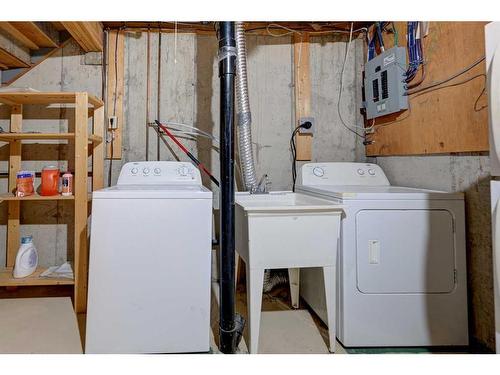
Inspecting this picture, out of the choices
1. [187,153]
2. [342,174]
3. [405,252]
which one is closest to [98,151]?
[187,153]

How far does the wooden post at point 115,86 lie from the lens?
2.20 m

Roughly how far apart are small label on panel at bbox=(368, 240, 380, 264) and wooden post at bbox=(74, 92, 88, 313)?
5.63 ft

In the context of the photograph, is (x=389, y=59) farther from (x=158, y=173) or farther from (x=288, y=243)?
(x=158, y=173)

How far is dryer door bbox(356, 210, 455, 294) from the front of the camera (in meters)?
1.42

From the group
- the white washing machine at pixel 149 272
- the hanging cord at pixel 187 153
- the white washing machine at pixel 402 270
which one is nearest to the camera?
the white washing machine at pixel 149 272

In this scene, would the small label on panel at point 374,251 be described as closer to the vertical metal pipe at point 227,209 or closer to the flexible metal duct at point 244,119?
the vertical metal pipe at point 227,209

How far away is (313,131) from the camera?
2.33 metres

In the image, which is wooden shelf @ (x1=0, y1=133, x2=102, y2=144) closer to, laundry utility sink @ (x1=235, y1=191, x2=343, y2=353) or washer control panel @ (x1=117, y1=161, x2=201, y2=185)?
washer control panel @ (x1=117, y1=161, x2=201, y2=185)

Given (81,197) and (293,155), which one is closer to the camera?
(81,197)

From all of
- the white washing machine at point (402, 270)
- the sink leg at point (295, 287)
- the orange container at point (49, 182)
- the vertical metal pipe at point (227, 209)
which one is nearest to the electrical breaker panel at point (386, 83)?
the white washing machine at point (402, 270)

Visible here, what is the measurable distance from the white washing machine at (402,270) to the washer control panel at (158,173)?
3.55 ft

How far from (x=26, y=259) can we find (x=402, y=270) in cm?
235

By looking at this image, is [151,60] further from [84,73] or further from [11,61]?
[11,61]

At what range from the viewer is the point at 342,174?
2113mm
